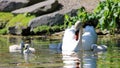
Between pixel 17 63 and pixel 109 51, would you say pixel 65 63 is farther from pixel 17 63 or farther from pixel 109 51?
pixel 109 51

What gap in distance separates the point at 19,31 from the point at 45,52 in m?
14.3

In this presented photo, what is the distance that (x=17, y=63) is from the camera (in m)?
16.6

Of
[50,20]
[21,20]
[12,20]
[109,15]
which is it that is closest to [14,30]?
[21,20]

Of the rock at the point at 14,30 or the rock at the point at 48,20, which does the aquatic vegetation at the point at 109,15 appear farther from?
the rock at the point at 14,30

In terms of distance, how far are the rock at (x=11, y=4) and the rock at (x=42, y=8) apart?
5.82 ft

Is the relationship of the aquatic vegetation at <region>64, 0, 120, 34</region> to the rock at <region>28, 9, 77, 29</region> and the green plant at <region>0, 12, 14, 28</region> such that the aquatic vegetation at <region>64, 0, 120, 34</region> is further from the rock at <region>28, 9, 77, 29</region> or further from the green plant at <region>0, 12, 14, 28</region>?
the green plant at <region>0, 12, 14, 28</region>

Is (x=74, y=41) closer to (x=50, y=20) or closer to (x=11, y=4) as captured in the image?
(x=50, y=20)

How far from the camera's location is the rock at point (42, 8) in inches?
1462

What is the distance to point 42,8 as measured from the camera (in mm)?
37344

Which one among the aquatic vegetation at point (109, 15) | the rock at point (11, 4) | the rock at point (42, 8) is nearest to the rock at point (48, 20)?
the rock at point (42, 8)

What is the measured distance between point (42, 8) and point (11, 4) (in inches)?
189

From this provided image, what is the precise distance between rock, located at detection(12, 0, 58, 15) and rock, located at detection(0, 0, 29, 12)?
1.77m

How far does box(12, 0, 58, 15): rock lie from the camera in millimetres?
37125

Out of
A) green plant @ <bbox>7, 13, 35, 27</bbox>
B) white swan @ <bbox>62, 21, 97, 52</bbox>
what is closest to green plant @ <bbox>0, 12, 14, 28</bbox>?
green plant @ <bbox>7, 13, 35, 27</bbox>
